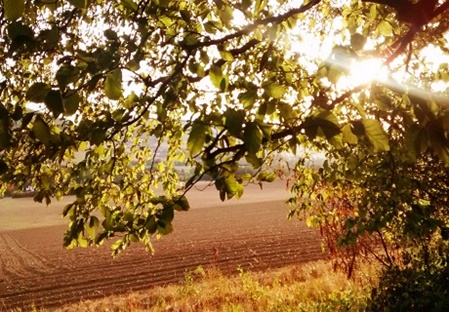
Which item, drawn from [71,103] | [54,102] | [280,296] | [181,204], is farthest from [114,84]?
[280,296]

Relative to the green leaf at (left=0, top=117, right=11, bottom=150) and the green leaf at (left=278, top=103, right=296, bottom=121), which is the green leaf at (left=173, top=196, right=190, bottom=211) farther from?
the green leaf at (left=0, top=117, right=11, bottom=150)

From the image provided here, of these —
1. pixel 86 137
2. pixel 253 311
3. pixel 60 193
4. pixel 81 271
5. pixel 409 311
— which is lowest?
pixel 81 271

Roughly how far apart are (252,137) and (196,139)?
237mm

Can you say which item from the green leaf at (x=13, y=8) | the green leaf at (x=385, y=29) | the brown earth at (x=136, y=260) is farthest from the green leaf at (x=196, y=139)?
the brown earth at (x=136, y=260)

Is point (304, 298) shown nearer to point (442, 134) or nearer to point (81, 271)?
point (442, 134)

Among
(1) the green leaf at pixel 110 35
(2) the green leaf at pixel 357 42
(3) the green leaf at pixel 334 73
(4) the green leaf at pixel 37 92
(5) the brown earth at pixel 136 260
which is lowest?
(5) the brown earth at pixel 136 260

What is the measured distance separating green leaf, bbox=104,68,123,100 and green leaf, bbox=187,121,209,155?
0.34 m

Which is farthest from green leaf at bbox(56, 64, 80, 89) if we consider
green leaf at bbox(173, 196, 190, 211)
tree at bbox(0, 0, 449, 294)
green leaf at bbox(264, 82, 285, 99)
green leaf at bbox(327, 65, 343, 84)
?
green leaf at bbox(327, 65, 343, 84)

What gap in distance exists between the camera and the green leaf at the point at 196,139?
1.60m

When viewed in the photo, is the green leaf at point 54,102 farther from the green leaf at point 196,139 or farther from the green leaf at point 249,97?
the green leaf at point 249,97

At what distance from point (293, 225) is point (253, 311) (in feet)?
107

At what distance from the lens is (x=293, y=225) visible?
133 feet

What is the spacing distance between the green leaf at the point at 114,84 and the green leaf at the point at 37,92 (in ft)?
0.83

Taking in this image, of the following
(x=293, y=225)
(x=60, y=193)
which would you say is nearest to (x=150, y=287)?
(x=60, y=193)
